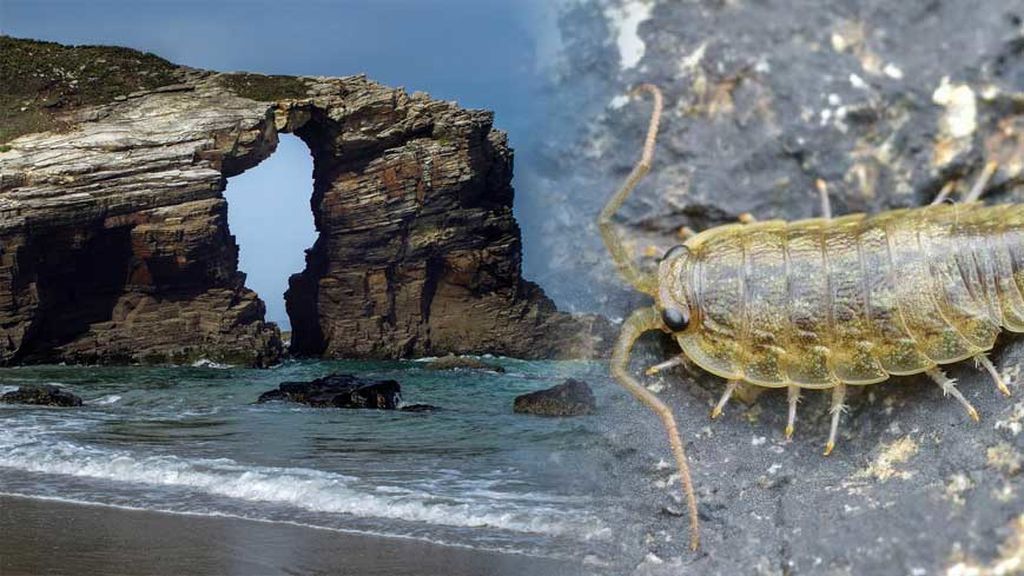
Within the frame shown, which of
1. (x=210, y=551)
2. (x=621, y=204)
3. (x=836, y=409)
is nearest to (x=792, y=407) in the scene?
(x=836, y=409)

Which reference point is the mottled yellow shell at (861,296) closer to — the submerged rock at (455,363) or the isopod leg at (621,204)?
the isopod leg at (621,204)

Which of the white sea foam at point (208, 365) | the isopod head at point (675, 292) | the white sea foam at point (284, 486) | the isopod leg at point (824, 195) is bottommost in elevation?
the white sea foam at point (208, 365)

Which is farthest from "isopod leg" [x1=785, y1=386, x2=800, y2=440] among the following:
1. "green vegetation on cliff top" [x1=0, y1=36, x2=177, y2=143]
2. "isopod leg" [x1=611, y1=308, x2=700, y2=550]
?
"green vegetation on cliff top" [x1=0, y1=36, x2=177, y2=143]

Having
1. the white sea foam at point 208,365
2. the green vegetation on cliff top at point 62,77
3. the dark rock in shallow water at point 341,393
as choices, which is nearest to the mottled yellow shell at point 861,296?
the dark rock in shallow water at point 341,393

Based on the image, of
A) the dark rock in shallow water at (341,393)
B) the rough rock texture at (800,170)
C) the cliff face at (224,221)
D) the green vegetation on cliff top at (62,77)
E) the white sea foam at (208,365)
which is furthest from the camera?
the white sea foam at (208,365)

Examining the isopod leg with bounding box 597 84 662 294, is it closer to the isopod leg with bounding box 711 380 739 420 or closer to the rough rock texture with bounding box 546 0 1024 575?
the rough rock texture with bounding box 546 0 1024 575

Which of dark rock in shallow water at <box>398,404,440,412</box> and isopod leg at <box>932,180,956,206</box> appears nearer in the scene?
isopod leg at <box>932,180,956,206</box>

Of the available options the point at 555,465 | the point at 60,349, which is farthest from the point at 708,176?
the point at 60,349
